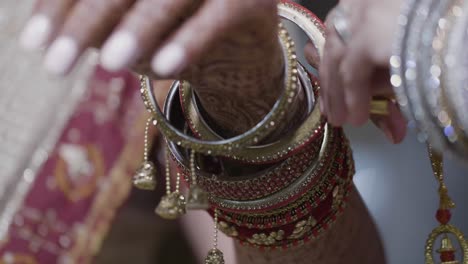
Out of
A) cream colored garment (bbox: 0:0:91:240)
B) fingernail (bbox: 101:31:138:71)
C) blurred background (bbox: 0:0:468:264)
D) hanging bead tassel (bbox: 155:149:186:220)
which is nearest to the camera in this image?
fingernail (bbox: 101:31:138:71)

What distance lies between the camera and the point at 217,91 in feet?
1.35

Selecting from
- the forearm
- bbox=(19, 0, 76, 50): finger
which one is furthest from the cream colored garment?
bbox=(19, 0, 76, 50): finger

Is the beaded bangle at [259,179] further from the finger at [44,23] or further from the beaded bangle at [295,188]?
the finger at [44,23]

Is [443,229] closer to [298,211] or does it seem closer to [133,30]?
[298,211]

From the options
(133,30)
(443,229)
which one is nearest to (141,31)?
(133,30)

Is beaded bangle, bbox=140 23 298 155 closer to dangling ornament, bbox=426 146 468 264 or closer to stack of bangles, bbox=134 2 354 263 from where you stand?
stack of bangles, bbox=134 2 354 263

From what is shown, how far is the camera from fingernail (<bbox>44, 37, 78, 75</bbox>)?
0.99ft

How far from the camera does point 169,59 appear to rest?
1.01ft

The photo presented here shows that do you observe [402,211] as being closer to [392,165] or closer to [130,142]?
[392,165]

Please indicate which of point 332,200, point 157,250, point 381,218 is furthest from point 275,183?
point 157,250

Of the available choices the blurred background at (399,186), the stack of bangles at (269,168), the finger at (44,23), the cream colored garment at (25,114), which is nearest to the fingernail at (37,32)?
the finger at (44,23)

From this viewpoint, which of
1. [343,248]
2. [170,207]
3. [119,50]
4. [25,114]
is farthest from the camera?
[25,114]

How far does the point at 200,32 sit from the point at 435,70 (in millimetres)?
120

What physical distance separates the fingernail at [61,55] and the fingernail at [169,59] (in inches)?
1.6
